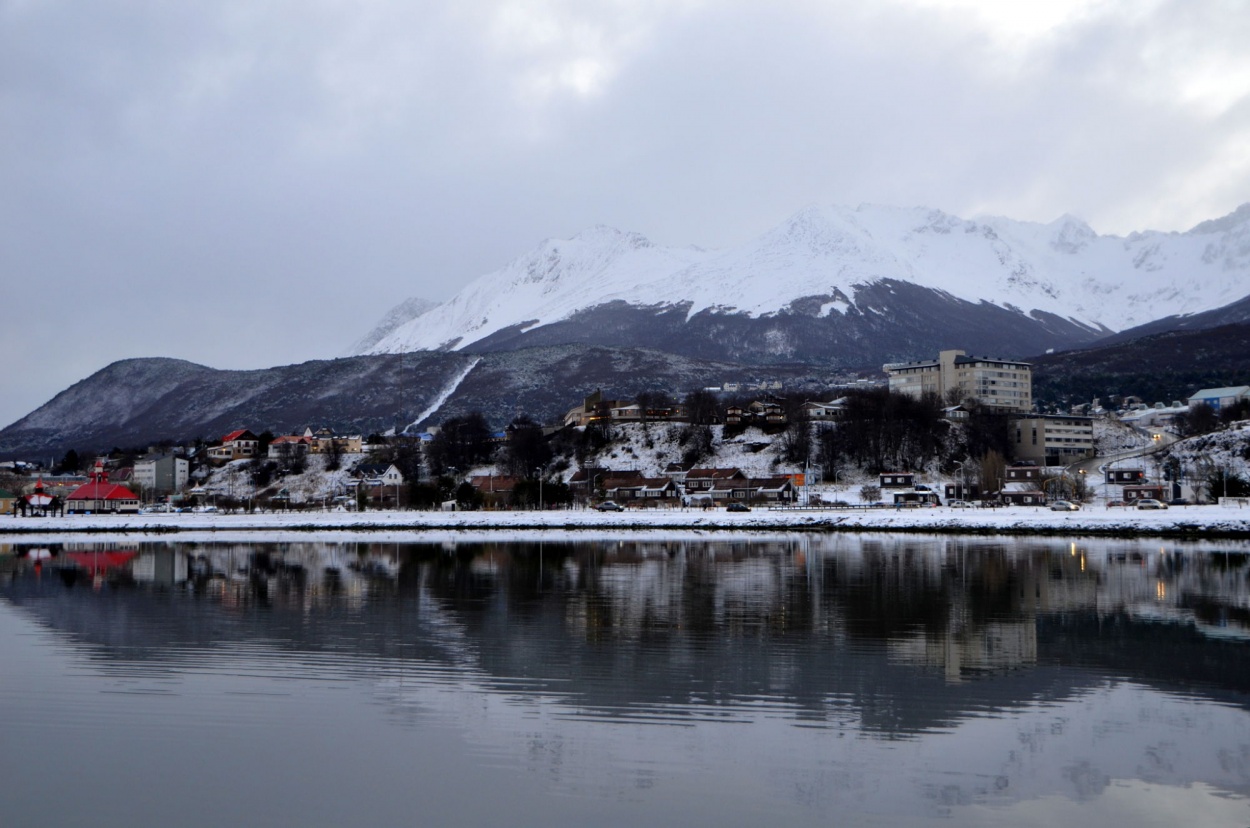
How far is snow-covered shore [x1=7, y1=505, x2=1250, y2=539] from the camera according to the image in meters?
55.0

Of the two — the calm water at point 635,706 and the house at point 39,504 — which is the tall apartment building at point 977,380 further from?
the calm water at point 635,706

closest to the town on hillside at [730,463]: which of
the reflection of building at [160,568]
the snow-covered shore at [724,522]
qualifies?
the snow-covered shore at [724,522]

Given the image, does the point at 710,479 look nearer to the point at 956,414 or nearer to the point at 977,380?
the point at 956,414

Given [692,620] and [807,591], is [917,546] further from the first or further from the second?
[692,620]

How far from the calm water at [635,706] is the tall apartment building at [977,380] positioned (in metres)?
127

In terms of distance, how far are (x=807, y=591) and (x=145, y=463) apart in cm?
12593

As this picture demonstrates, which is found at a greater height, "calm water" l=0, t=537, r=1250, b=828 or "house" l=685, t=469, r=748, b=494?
"house" l=685, t=469, r=748, b=494

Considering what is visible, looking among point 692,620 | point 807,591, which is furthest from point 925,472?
point 692,620

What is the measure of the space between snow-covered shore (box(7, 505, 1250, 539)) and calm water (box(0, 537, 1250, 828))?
27.2 meters

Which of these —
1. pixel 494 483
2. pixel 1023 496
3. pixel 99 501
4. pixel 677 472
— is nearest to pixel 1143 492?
pixel 1023 496

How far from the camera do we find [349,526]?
6938 centimetres

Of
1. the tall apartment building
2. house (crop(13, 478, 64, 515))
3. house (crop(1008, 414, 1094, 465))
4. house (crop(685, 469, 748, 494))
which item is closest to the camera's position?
house (crop(13, 478, 64, 515))

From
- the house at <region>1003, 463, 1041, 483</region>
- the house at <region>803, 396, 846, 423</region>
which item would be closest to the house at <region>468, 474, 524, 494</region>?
the house at <region>803, 396, 846, 423</region>

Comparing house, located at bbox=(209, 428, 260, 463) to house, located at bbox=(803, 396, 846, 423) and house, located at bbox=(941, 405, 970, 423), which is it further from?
house, located at bbox=(941, 405, 970, 423)
